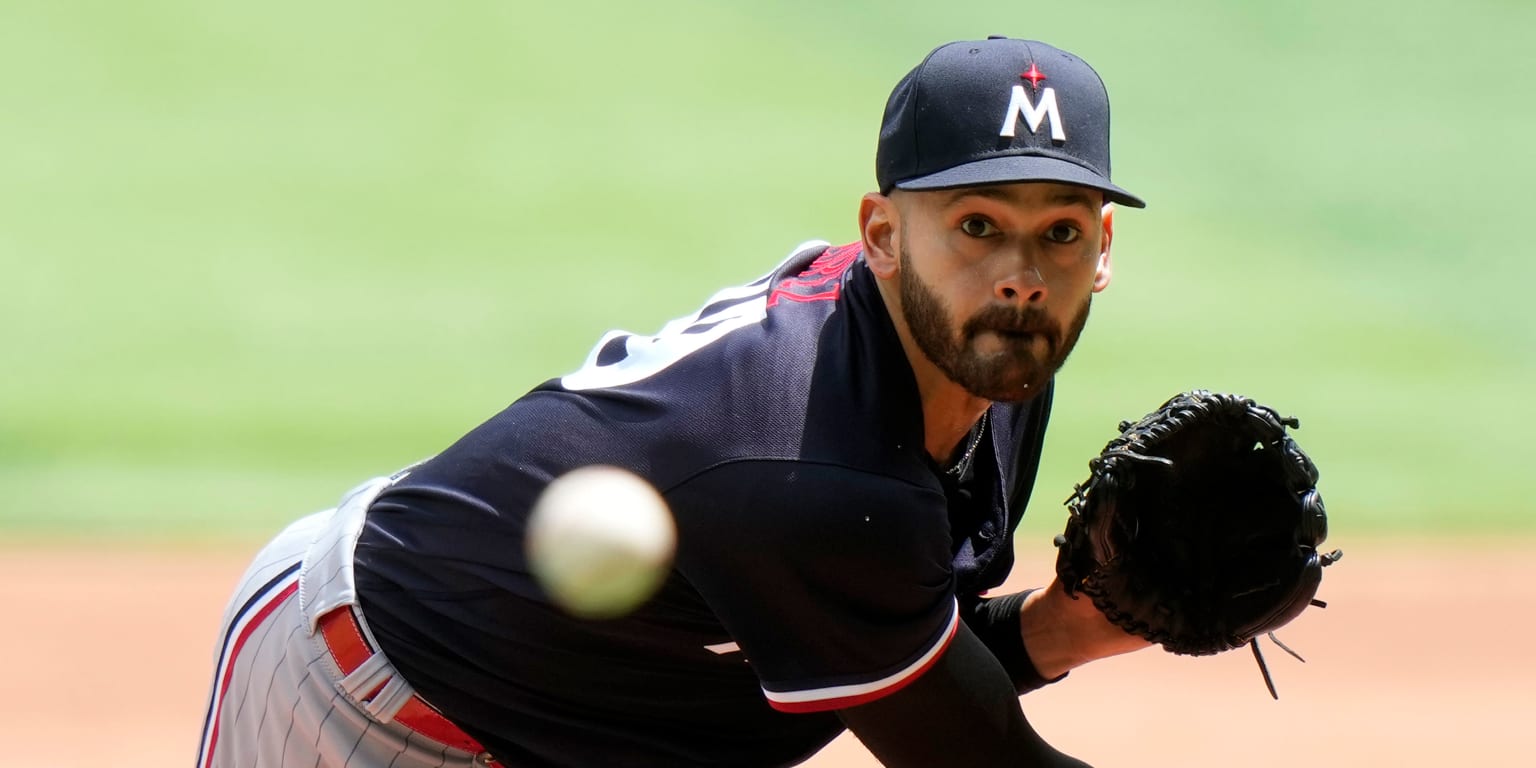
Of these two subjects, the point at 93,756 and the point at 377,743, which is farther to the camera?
the point at 93,756

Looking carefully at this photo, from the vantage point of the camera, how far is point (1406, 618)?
6098mm

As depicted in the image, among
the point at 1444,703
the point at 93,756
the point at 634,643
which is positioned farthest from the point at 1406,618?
the point at 634,643

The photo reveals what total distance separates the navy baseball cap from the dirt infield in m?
2.84

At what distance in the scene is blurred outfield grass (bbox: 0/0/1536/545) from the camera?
8.31m

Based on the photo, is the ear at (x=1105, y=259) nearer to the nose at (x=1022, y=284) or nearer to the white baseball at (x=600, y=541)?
the nose at (x=1022, y=284)

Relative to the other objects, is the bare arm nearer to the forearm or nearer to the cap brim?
the cap brim

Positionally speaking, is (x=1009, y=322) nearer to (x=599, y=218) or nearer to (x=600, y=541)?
(x=600, y=541)

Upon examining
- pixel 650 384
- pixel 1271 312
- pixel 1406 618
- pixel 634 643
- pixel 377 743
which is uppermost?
pixel 650 384

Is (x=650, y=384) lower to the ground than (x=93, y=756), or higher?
higher

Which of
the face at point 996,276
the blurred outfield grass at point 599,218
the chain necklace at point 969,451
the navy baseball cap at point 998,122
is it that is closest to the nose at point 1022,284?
the face at point 996,276

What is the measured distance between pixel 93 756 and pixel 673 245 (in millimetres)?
5691

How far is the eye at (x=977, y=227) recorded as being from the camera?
1.86 m

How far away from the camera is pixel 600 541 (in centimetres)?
188

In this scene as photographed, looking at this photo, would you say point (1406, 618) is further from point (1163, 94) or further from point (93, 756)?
point (1163, 94)
